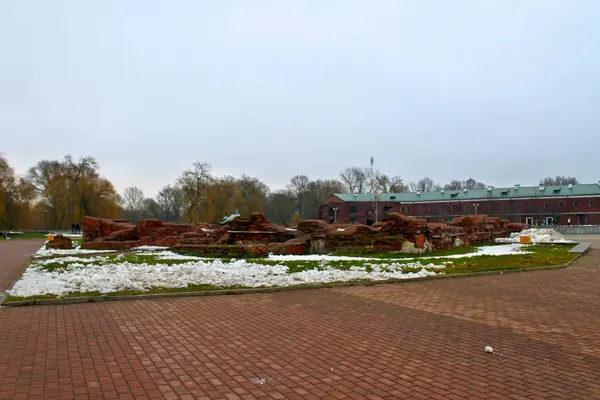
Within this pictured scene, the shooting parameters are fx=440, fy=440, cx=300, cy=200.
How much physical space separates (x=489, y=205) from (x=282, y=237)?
7416 cm

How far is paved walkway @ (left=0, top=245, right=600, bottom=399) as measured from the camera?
433 centimetres

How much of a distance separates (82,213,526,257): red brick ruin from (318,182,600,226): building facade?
49.8 meters

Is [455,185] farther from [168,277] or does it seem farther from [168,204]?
[168,277]

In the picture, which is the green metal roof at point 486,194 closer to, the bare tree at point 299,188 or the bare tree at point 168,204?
the bare tree at point 299,188

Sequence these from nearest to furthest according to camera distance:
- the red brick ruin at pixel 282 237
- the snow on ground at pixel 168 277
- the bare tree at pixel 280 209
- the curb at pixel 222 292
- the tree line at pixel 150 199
→ the curb at pixel 222 292 < the snow on ground at pixel 168 277 < the red brick ruin at pixel 282 237 < the tree line at pixel 150 199 < the bare tree at pixel 280 209

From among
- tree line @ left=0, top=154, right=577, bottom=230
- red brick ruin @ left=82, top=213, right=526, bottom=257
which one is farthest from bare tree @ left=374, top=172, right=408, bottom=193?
red brick ruin @ left=82, top=213, right=526, bottom=257

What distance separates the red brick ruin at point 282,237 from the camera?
2014 centimetres

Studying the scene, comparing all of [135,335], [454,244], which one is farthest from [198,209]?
[135,335]

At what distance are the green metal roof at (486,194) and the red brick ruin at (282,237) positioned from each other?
56195 millimetres

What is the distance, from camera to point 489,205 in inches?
3418

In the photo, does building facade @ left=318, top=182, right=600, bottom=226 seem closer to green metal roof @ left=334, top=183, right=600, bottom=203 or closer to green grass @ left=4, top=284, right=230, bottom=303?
green metal roof @ left=334, top=183, right=600, bottom=203

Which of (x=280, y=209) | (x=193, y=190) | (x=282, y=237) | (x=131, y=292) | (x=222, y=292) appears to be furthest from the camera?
(x=280, y=209)

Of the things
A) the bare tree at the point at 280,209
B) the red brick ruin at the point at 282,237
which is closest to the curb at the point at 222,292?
the red brick ruin at the point at 282,237

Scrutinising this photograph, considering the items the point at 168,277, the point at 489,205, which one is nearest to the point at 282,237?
the point at 168,277
